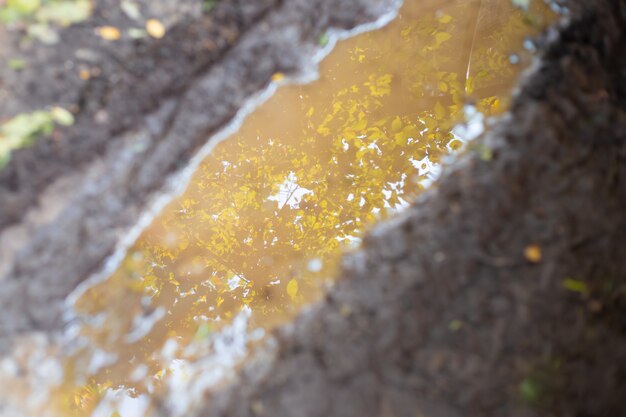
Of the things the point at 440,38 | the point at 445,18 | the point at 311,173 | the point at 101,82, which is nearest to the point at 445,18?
the point at 445,18

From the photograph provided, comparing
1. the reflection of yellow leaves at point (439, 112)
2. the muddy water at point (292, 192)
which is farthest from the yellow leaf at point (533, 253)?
the reflection of yellow leaves at point (439, 112)

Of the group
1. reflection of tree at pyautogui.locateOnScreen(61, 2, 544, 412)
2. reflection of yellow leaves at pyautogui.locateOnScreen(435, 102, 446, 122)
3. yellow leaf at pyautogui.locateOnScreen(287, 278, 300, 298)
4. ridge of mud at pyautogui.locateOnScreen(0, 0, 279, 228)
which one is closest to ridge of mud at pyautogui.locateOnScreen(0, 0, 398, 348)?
ridge of mud at pyautogui.locateOnScreen(0, 0, 279, 228)

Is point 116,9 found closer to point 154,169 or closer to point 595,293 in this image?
point 154,169

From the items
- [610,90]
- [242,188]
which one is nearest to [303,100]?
[242,188]

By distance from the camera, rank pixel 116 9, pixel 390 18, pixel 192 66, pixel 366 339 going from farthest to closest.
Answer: pixel 390 18
pixel 192 66
pixel 116 9
pixel 366 339

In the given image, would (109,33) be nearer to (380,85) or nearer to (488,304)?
(380,85)
